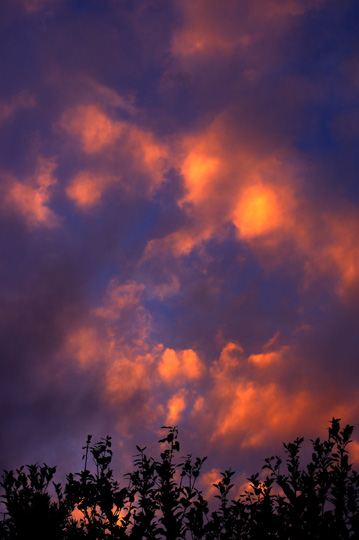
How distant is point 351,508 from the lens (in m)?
10.8

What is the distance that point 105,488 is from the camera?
32.0ft

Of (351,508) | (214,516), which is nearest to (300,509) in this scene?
(214,516)

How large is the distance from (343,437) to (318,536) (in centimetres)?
453

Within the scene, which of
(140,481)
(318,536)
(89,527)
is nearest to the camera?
(318,536)

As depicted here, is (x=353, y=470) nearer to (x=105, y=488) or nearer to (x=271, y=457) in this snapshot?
(x=271, y=457)

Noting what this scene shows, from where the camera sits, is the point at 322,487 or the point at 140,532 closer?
the point at 140,532

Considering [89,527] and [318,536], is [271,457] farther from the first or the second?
[89,527]

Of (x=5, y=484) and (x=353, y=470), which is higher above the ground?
(x=5, y=484)

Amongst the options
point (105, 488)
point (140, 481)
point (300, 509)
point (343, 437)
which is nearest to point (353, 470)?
point (343, 437)

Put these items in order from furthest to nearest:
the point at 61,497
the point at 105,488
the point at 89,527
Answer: the point at 61,497, the point at 105,488, the point at 89,527

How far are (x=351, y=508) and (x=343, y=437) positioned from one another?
1.78 m

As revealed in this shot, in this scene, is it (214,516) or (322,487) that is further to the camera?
(214,516)

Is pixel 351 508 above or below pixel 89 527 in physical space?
below

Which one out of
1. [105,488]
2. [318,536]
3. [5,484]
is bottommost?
[318,536]
